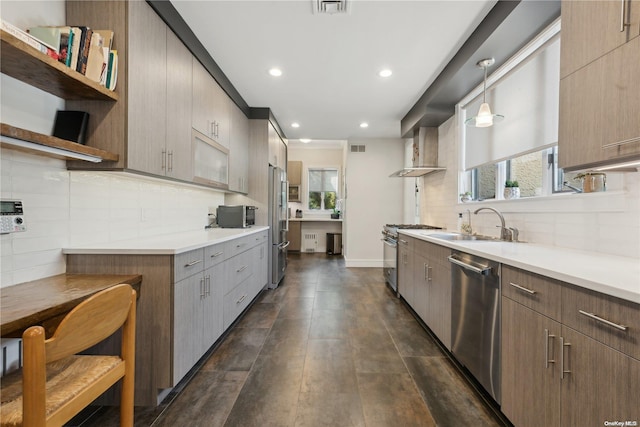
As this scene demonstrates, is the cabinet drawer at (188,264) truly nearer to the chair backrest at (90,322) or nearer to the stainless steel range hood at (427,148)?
the chair backrest at (90,322)

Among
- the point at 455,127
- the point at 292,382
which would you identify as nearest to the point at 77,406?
the point at 292,382

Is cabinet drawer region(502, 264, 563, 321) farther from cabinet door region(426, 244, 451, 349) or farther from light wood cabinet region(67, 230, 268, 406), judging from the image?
light wood cabinet region(67, 230, 268, 406)

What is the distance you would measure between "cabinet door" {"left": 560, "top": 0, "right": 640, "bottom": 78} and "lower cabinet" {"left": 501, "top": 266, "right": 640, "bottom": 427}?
1078mm

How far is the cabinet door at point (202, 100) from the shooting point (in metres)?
2.54

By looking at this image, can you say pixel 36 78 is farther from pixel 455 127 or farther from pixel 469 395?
pixel 455 127

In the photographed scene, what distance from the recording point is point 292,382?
1.90 m

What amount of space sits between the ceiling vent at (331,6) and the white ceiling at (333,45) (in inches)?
1.9

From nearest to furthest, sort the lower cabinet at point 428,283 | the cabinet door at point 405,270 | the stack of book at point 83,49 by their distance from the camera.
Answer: the stack of book at point 83,49
the lower cabinet at point 428,283
the cabinet door at point 405,270

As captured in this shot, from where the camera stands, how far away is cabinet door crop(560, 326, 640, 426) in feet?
2.88

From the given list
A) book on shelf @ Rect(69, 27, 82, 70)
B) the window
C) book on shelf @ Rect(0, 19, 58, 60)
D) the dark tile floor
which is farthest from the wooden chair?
the window

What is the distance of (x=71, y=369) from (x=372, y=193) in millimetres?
5306

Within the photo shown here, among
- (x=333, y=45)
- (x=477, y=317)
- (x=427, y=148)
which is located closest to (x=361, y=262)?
(x=427, y=148)

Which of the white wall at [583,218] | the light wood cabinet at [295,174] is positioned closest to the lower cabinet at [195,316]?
the white wall at [583,218]

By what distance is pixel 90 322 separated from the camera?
37.3 inches
